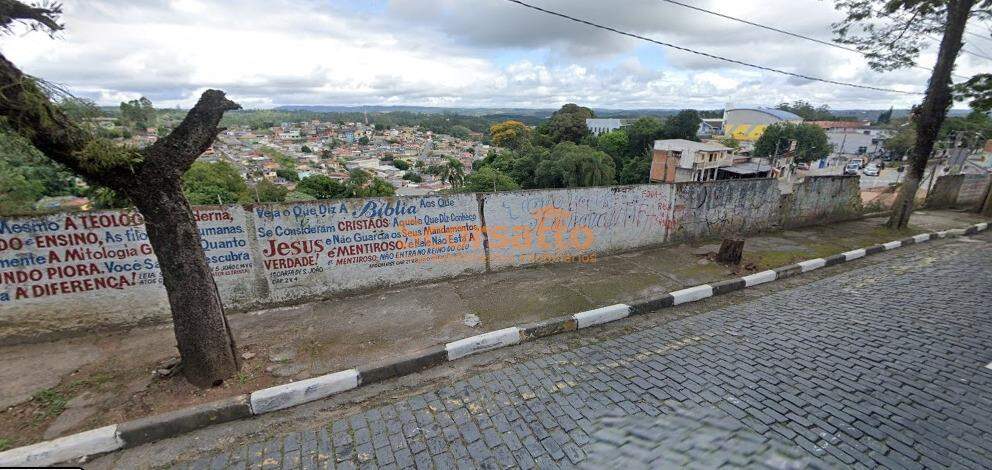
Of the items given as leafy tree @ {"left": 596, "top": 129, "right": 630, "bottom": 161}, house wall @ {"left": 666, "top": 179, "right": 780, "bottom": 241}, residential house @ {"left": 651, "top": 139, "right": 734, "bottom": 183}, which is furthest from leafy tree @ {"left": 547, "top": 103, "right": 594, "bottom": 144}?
house wall @ {"left": 666, "top": 179, "right": 780, "bottom": 241}

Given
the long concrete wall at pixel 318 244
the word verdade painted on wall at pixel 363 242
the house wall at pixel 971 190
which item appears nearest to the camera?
the long concrete wall at pixel 318 244

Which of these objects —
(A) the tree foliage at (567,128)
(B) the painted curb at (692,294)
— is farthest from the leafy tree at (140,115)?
(A) the tree foliage at (567,128)

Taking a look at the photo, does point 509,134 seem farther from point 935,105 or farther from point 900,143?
point 935,105

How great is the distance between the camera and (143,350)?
4035mm

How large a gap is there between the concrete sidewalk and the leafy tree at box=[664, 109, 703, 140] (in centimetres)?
5210

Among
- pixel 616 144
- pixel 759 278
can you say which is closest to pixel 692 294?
pixel 759 278

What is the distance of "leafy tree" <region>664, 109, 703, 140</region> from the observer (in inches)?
2093

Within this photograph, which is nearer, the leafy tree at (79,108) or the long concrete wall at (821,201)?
the leafy tree at (79,108)

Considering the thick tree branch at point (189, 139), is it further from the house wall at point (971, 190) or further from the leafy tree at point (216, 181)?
the house wall at point (971, 190)

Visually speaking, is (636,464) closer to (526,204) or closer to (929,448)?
(929,448)

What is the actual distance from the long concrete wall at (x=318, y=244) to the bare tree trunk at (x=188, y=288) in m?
1.49

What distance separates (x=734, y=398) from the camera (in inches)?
134

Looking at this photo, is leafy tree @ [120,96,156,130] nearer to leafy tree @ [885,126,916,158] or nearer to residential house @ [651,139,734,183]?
residential house @ [651,139,734,183]

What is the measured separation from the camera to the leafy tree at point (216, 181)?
70.1ft
